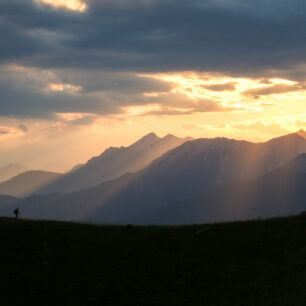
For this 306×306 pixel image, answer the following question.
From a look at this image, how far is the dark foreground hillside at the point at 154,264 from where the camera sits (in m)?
39.2

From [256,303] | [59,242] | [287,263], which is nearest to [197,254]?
[287,263]

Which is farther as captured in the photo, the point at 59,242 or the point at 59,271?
the point at 59,242

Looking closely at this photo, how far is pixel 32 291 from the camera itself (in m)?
40.9

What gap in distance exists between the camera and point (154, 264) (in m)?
45.7

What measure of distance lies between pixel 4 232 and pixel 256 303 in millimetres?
29322

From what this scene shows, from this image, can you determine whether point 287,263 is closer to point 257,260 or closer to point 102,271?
point 257,260

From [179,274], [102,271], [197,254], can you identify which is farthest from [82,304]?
[197,254]

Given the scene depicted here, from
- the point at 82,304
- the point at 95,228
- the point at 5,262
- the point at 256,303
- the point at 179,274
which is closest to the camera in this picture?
the point at 256,303

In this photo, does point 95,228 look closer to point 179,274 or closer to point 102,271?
point 102,271

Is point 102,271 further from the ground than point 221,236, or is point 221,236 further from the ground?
point 221,236

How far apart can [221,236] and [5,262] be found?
69.3 feet

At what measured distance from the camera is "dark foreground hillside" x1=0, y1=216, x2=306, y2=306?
128 ft

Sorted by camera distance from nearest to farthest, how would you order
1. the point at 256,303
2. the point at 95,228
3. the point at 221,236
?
the point at 256,303, the point at 221,236, the point at 95,228

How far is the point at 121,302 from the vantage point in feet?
127
